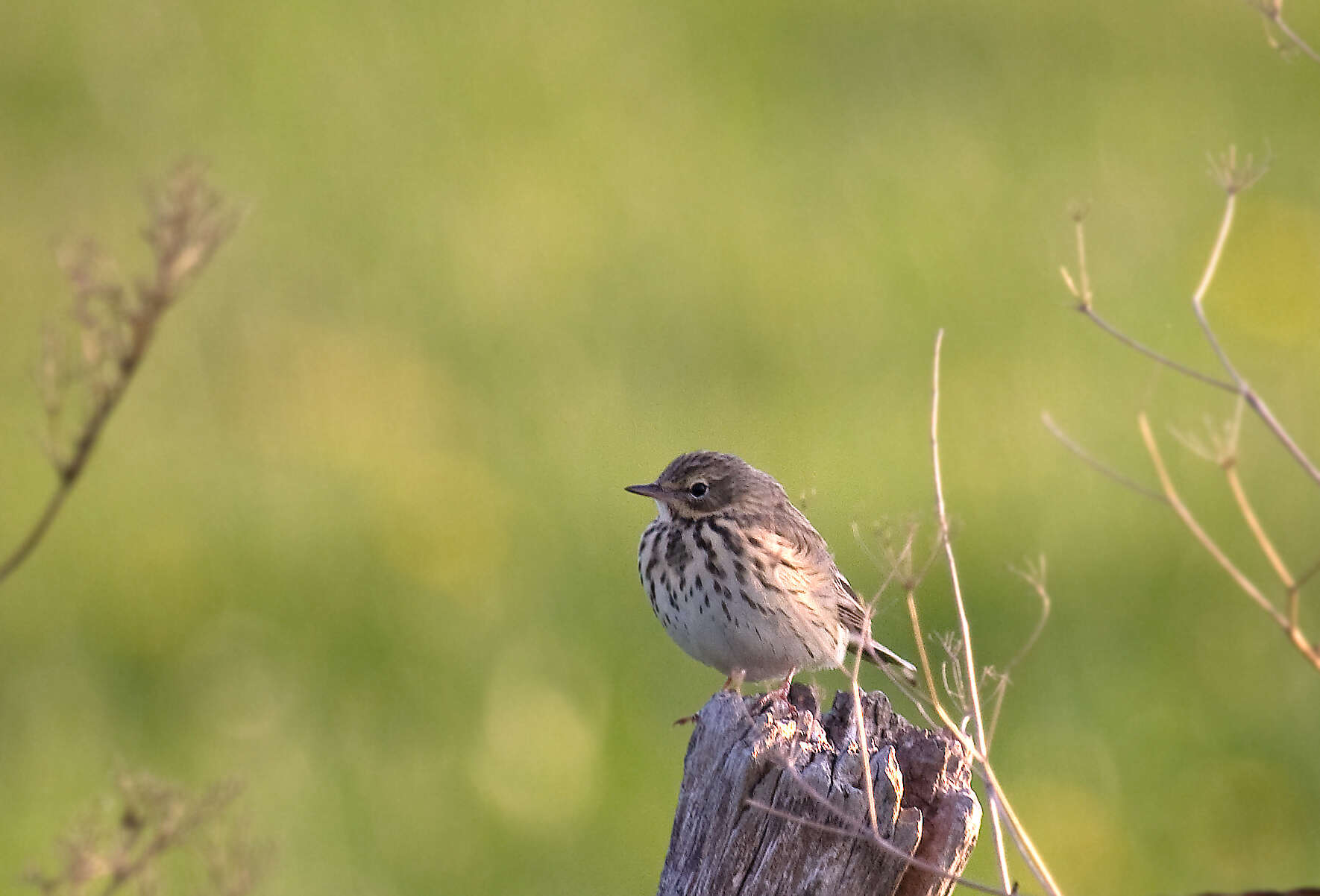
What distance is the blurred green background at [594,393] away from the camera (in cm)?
912

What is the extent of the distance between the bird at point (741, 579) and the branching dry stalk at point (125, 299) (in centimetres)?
291

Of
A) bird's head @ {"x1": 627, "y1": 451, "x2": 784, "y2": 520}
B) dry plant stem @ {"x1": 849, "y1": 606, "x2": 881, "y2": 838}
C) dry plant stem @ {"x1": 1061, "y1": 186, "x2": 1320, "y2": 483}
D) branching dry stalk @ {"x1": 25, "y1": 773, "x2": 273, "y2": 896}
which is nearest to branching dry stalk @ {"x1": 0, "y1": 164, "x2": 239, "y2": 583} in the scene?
branching dry stalk @ {"x1": 25, "y1": 773, "x2": 273, "y2": 896}

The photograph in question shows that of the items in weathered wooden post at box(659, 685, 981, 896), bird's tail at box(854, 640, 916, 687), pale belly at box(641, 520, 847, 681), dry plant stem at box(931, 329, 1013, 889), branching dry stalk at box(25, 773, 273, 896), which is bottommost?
branching dry stalk at box(25, 773, 273, 896)

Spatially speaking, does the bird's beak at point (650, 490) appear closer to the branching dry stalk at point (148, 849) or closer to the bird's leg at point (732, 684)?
the bird's leg at point (732, 684)

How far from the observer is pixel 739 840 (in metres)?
4.24

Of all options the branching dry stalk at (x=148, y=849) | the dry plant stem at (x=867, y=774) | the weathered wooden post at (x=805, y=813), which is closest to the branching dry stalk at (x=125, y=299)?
the branching dry stalk at (x=148, y=849)

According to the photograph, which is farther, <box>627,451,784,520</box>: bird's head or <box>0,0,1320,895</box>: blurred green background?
<box>0,0,1320,895</box>: blurred green background

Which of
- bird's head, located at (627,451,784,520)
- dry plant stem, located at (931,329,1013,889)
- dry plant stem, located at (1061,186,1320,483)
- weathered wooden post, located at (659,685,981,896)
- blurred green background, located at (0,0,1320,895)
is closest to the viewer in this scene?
dry plant stem, located at (1061,186,1320,483)

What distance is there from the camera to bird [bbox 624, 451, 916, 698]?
22.7 feet

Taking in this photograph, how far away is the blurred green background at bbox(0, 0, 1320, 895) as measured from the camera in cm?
912

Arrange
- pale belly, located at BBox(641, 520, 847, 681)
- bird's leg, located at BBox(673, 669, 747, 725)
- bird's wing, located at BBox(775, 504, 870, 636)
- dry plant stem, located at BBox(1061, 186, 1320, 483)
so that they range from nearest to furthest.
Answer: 1. dry plant stem, located at BBox(1061, 186, 1320, 483)
2. bird's leg, located at BBox(673, 669, 747, 725)
3. pale belly, located at BBox(641, 520, 847, 681)
4. bird's wing, located at BBox(775, 504, 870, 636)

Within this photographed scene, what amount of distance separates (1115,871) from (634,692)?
246 cm

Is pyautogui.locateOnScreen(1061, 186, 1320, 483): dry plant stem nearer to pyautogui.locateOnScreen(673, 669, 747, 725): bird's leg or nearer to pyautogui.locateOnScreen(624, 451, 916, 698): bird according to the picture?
pyautogui.locateOnScreen(673, 669, 747, 725): bird's leg

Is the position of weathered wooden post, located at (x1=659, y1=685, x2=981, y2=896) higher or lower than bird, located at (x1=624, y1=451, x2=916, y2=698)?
lower
